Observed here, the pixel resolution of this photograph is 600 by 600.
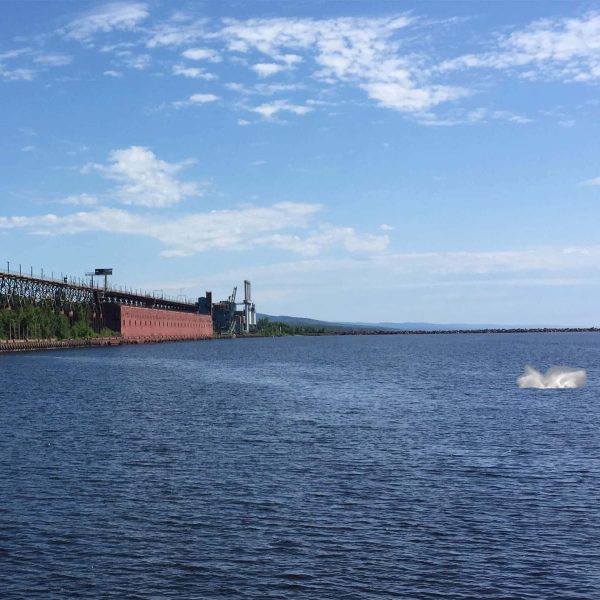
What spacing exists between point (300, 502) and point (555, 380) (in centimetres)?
7286

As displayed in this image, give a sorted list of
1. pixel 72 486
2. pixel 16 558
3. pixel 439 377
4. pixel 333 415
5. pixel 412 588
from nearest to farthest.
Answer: pixel 412 588 < pixel 16 558 < pixel 72 486 < pixel 333 415 < pixel 439 377

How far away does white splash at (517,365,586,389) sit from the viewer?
97.4m

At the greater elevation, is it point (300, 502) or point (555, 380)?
point (555, 380)

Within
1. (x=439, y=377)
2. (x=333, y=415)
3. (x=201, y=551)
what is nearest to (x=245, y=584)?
(x=201, y=551)

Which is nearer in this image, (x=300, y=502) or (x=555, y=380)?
(x=300, y=502)

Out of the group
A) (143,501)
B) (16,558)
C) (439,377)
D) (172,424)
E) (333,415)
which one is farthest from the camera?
(439,377)

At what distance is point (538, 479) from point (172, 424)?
30281 mm

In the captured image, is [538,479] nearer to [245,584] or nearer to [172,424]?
[245,584]

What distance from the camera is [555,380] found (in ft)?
328

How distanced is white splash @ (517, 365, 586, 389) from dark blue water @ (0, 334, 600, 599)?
2528 cm

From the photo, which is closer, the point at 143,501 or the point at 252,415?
the point at 143,501

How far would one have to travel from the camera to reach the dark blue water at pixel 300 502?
25594mm

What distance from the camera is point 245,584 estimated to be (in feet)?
82.3

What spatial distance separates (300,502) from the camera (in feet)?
114
